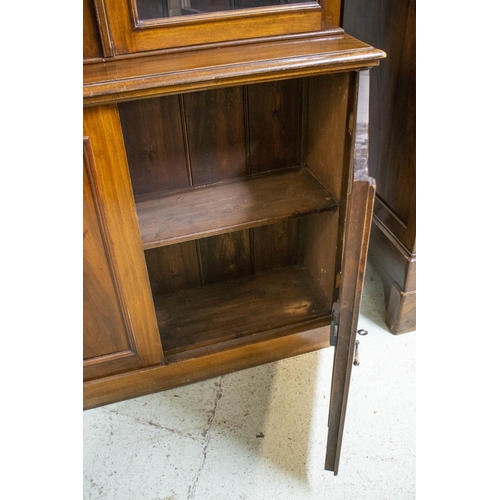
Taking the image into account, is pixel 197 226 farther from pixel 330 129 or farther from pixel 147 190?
pixel 330 129

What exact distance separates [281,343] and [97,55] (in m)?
0.93

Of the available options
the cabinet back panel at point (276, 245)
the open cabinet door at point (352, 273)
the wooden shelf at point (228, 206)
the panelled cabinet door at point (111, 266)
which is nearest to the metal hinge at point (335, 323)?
the open cabinet door at point (352, 273)

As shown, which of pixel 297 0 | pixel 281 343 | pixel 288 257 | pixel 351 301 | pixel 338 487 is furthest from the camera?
pixel 288 257

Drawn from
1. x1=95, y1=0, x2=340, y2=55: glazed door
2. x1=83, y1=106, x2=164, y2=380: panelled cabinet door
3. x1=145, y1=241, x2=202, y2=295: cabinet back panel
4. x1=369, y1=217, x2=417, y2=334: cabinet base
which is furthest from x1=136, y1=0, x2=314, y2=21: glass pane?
x1=369, y1=217, x2=417, y2=334: cabinet base

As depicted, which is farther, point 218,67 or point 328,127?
point 328,127

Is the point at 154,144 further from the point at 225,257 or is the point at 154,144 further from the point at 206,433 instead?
the point at 206,433

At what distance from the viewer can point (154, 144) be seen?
1.32m

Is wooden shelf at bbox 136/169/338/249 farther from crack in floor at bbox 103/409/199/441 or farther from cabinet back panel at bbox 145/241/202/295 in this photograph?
crack in floor at bbox 103/409/199/441

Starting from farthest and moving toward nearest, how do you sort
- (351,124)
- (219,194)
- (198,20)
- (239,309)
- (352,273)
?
(239,309)
(219,194)
(351,124)
(198,20)
(352,273)

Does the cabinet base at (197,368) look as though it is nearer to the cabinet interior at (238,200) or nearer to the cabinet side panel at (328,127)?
the cabinet interior at (238,200)

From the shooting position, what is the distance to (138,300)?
4.09 ft

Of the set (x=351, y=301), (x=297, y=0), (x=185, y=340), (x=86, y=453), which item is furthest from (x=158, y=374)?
(x=297, y=0)

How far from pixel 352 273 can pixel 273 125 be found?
635 mm

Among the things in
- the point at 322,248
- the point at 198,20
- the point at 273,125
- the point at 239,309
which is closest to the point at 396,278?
the point at 322,248
